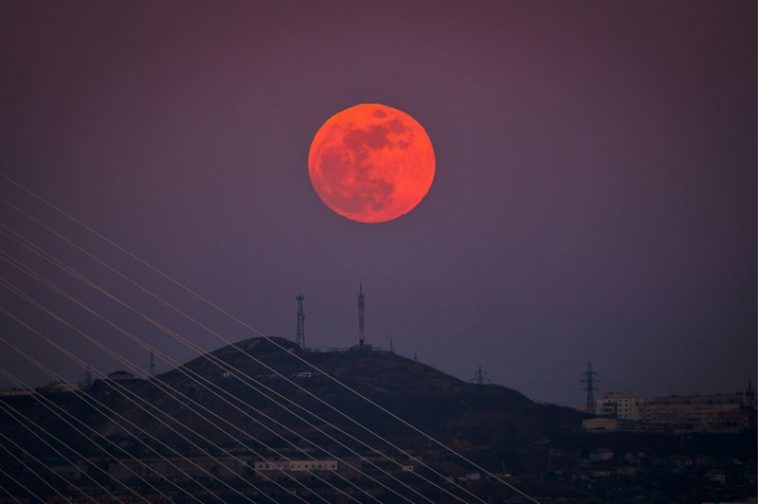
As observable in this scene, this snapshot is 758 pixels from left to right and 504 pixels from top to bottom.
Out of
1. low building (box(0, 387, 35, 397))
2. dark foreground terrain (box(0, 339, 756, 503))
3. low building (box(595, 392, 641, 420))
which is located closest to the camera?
dark foreground terrain (box(0, 339, 756, 503))

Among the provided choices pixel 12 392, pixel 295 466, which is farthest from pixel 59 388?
pixel 295 466

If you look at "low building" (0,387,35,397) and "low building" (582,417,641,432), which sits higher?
"low building" (0,387,35,397)

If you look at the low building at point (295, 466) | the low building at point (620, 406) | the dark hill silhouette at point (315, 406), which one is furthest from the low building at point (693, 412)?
the low building at point (295, 466)

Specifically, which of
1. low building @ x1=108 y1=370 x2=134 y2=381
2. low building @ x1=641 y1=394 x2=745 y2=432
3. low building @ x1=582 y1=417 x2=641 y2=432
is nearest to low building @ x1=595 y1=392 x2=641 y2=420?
low building @ x1=641 y1=394 x2=745 y2=432

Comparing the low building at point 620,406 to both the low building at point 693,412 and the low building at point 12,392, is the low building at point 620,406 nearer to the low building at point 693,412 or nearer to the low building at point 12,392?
the low building at point 693,412

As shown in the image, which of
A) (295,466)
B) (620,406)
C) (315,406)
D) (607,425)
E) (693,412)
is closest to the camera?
(295,466)

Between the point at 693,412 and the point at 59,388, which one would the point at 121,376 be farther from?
the point at 693,412

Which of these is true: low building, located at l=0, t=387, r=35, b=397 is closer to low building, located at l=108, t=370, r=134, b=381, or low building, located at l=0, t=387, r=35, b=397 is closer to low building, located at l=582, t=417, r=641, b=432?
low building, located at l=108, t=370, r=134, b=381

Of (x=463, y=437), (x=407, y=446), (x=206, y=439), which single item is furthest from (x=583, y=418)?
(x=206, y=439)

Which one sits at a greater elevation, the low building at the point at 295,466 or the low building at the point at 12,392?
the low building at the point at 12,392

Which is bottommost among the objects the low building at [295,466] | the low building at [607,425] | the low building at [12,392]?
the low building at [295,466]

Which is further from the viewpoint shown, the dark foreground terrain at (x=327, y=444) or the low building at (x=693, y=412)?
the low building at (x=693, y=412)
